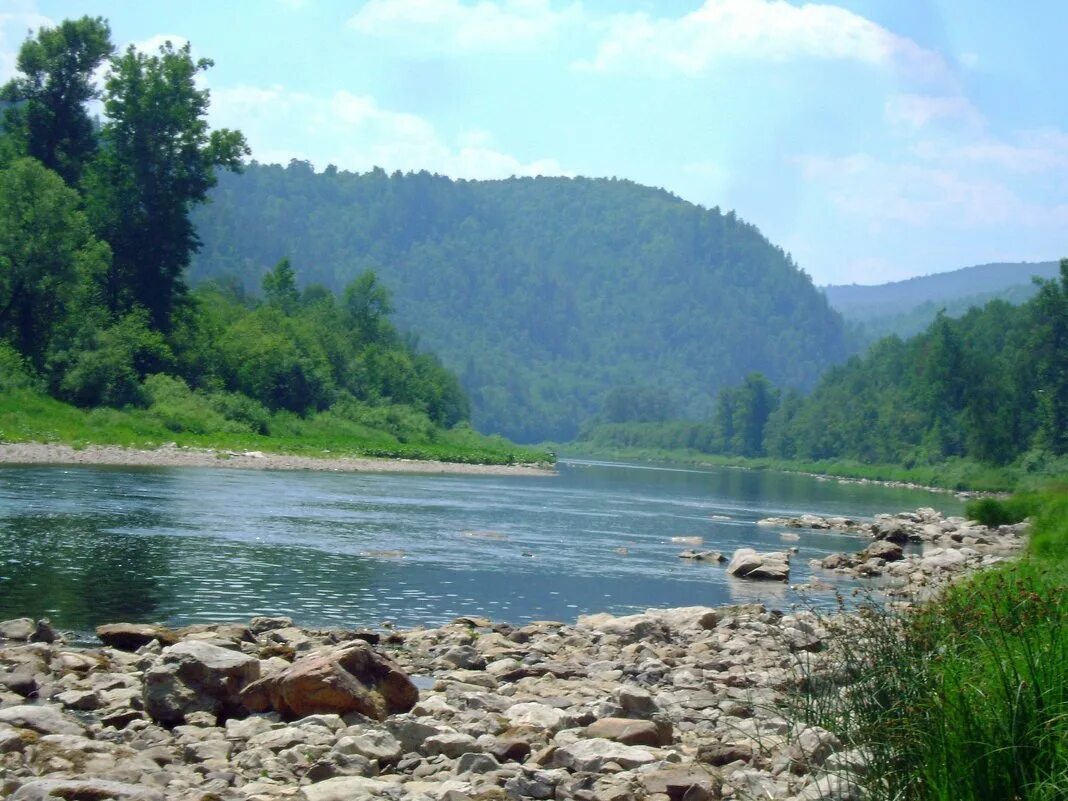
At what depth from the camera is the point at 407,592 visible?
24.7 m

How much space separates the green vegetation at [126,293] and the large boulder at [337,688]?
47.1m

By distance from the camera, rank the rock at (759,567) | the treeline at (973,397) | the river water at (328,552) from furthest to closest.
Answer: the treeline at (973,397) → the rock at (759,567) → the river water at (328,552)

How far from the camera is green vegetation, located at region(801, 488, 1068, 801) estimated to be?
7305 mm

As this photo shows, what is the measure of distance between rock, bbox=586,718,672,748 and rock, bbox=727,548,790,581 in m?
19.5

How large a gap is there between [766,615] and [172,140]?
208 ft

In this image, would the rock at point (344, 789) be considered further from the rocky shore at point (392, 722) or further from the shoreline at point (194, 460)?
the shoreline at point (194, 460)

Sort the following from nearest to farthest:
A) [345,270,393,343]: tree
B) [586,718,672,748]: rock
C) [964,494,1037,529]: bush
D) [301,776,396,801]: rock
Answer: [301,776,396,801]: rock → [586,718,672,748]: rock → [964,494,1037,529]: bush → [345,270,393,343]: tree

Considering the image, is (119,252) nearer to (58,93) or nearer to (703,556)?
(58,93)

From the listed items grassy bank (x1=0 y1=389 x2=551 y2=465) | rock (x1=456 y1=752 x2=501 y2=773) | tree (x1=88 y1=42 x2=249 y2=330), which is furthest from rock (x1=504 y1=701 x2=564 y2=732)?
tree (x1=88 y1=42 x2=249 y2=330)

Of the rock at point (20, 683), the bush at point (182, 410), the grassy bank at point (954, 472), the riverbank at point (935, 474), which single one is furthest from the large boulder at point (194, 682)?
the grassy bank at point (954, 472)

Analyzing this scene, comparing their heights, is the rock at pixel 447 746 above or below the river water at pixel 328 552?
above

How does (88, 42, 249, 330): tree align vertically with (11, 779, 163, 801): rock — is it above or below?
above

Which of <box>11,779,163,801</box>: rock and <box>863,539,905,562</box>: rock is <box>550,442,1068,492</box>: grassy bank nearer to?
<box>863,539,905,562</box>: rock

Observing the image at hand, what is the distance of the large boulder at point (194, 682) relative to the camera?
12.0 metres
